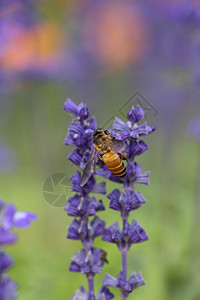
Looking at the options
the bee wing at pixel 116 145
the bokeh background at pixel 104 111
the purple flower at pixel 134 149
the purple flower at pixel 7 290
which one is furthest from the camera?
the bokeh background at pixel 104 111

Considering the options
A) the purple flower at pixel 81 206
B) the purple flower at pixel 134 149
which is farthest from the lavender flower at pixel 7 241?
the purple flower at pixel 134 149

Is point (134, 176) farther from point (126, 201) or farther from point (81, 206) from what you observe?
point (81, 206)

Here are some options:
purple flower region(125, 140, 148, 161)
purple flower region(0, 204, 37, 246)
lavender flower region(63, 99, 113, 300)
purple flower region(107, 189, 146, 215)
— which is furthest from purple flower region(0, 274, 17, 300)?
purple flower region(125, 140, 148, 161)

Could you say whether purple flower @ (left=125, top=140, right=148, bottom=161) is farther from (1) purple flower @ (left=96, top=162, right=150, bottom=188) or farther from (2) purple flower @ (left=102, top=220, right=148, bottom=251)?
(2) purple flower @ (left=102, top=220, right=148, bottom=251)

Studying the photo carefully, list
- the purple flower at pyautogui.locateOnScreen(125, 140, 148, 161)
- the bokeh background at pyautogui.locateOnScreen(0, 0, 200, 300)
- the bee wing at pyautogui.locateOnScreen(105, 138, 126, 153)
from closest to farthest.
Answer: the purple flower at pyautogui.locateOnScreen(125, 140, 148, 161)
the bee wing at pyautogui.locateOnScreen(105, 138, 126, 153)
the bokeh background at pyautogui.locateOnScreen(0, 0, 200, 300)

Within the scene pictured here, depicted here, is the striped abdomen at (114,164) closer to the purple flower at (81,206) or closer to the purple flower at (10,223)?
the purple flower at (81,206)

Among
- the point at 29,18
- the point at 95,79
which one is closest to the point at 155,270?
A: the point at 29,18
